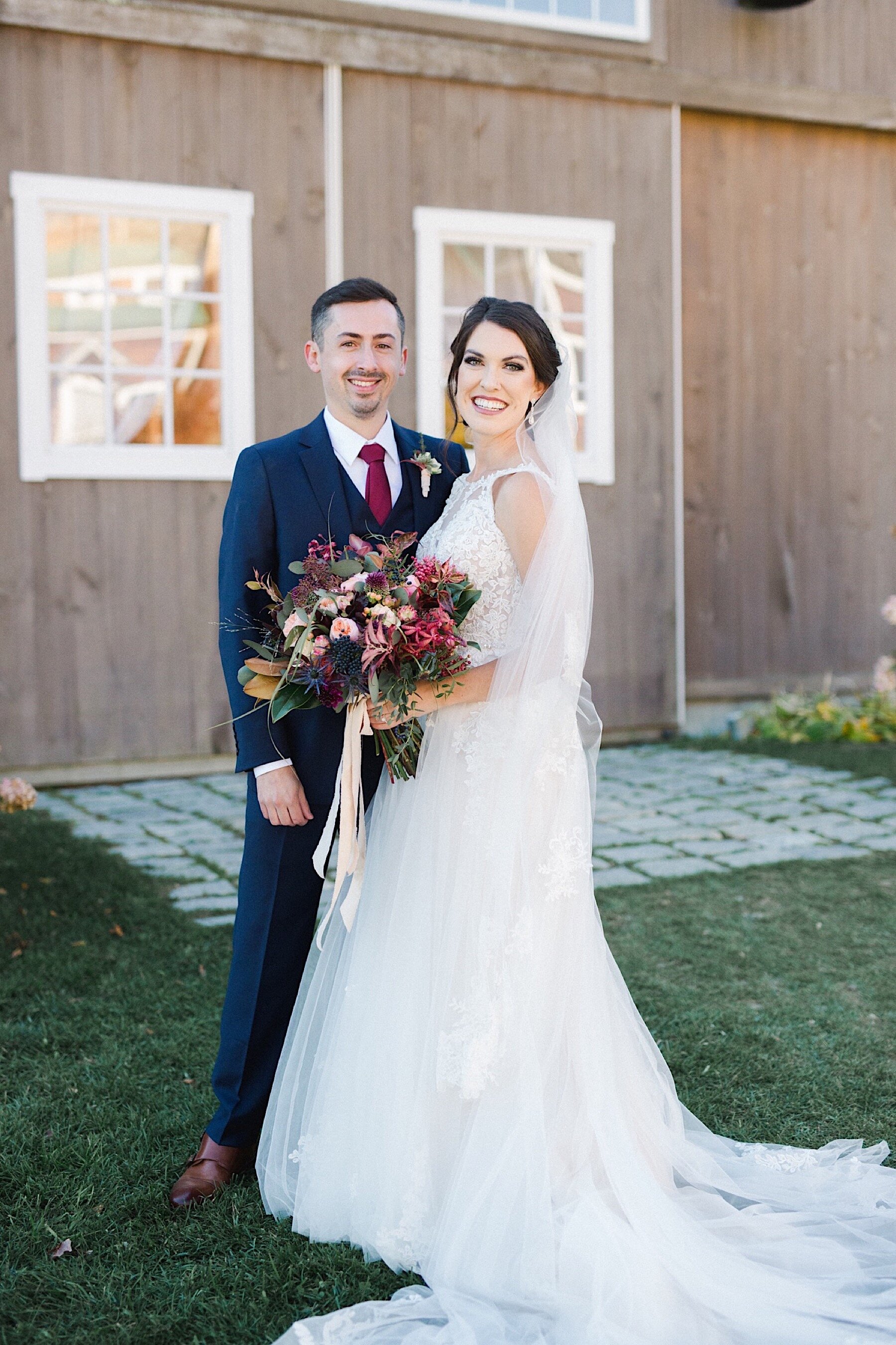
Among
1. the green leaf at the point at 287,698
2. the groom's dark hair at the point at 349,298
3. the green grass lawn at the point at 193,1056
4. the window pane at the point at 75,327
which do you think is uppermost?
the window pane at the point at 75,327

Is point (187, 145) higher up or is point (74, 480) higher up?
point (187, 145)

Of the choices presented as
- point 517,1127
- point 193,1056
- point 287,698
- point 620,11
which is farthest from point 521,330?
point 620,11

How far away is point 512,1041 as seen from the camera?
8.56 feet

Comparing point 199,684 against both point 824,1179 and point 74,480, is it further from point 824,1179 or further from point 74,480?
point 824,1179

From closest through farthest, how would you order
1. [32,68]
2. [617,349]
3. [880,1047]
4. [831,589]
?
[880,1047] → [32,68] → [617,349] → [831,589]

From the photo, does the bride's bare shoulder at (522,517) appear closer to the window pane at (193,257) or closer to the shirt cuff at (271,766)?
the shirt cuff at (271,766)

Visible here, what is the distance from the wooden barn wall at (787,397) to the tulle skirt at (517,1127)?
6600 millimetres

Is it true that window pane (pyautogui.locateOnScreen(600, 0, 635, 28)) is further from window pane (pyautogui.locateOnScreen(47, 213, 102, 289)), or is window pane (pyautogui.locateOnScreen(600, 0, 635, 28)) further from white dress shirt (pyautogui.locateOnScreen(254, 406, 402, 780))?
white dress shirt (pyautogui.locateOnScreen(254, 406, 402, 780))

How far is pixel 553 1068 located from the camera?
2635mm

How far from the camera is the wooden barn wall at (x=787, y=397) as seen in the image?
903cm

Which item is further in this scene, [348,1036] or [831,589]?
[831,589]

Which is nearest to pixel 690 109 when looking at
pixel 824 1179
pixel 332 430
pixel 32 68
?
pixel 32 68

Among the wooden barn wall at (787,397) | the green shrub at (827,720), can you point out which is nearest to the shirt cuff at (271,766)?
the green shrub at (827,720)

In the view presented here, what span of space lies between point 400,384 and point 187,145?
5.94 ft
